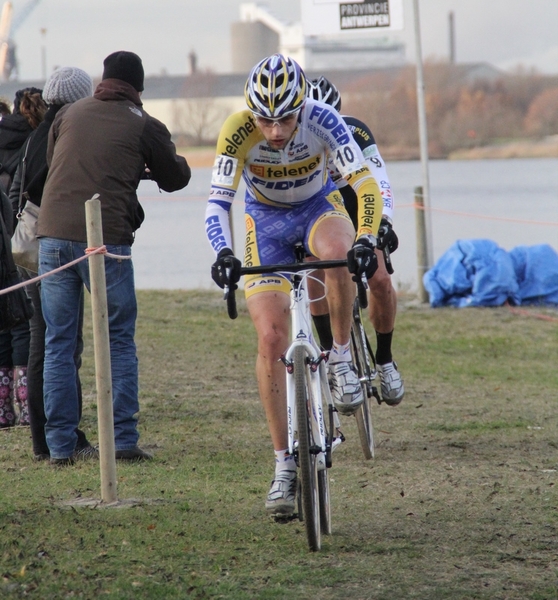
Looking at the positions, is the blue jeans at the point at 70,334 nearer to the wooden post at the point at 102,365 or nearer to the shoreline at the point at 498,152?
the wooden post at the point at 102,365

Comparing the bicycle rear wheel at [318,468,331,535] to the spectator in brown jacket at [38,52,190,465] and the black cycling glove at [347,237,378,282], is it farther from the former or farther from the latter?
the spectator in brown jacket at [38,52,190,465]

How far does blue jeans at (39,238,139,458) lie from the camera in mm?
6383

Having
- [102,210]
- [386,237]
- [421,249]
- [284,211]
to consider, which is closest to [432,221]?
[421,249]

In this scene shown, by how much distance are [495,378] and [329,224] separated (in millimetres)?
5075

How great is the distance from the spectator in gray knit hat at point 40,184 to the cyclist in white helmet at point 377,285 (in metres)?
1.51

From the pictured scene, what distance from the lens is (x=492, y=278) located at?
14430 millimetres

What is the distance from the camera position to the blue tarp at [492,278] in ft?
47.1

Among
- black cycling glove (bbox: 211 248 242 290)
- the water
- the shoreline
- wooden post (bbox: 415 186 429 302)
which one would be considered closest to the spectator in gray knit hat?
black cycling glove (bbox: 211 248 242 290)

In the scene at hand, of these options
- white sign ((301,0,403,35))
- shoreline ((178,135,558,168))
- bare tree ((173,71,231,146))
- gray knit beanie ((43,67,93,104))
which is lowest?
gray knit beanie ((43,67,93,104))

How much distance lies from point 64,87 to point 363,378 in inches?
103

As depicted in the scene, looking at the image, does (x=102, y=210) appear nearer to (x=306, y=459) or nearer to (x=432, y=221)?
(x=306, y=459)

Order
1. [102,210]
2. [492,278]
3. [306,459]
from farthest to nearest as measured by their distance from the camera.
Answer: [492,278]
[102,210]
[306,459]

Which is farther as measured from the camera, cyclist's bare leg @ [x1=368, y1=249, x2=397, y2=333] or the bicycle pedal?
cyclist's bare leg @ [x1=368, y1=249, x2=397, y2=333]

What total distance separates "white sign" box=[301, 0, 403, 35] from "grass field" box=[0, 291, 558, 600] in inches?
275
